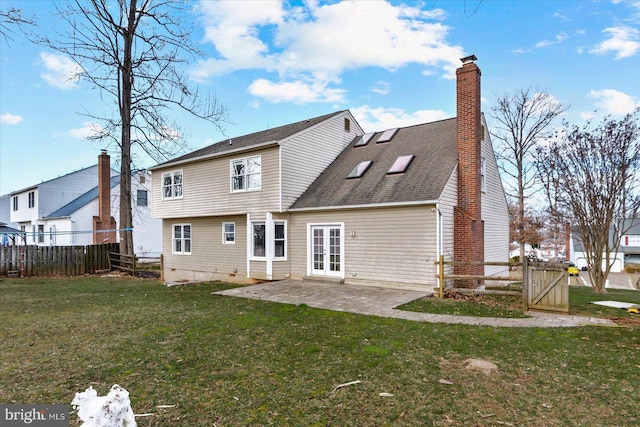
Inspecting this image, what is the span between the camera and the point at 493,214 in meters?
15.2

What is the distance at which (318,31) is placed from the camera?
12.4m

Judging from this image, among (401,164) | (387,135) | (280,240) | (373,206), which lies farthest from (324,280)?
(387,135)

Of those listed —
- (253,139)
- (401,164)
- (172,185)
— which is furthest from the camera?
(172,185)

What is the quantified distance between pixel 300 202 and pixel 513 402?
1086 centimetres

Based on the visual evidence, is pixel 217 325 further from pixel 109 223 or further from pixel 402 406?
pixel 109 223

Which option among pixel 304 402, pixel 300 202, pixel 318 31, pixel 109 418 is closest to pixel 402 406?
pixel 304 402

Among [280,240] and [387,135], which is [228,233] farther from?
[387,135]

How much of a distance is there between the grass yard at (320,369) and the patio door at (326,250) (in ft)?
16.2

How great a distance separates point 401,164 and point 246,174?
6217 millimetres

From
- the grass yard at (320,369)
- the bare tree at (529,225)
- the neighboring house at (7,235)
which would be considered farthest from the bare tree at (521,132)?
the neighboring house at (7,235)

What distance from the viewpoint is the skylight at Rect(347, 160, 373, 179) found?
13948mm

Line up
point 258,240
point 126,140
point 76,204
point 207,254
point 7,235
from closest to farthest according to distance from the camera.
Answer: point 258,240, point 207,254, point 126,140, point 7,235, point 76,204

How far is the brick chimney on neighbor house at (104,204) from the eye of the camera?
22.6 metres

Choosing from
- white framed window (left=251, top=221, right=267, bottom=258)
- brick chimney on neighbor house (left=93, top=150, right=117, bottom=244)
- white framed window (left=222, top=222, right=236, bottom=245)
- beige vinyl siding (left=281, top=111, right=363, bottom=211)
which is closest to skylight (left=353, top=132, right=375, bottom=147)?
beige vinyl siding (left=281, top=111, right=363, bottom=211)
